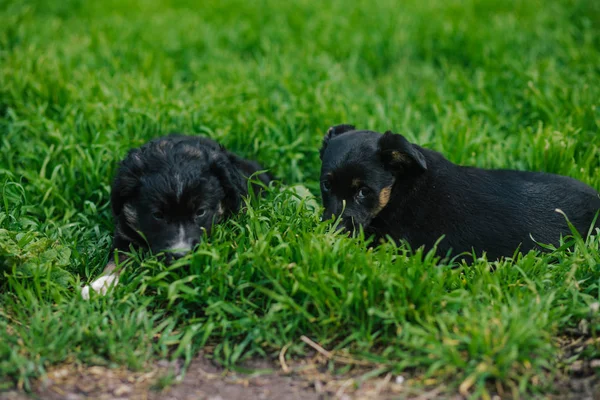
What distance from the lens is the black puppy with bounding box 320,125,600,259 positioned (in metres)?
4.37

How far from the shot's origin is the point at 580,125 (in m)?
6.03

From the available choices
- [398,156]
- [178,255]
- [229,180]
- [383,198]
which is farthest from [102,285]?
[398,156]

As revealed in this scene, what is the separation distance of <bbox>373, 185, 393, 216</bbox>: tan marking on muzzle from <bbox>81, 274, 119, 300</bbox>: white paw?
1.74 metres

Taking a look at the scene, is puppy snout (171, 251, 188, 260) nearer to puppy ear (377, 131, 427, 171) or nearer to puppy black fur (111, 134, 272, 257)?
puppy black fur (111, 134, 272, 257)

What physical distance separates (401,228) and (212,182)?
1.29m

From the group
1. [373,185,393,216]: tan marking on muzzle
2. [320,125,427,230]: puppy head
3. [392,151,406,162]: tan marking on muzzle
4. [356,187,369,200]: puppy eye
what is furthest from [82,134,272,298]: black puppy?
[392,151,406,162]: tan marking on muzzle

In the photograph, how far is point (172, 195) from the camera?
4117 millimetres

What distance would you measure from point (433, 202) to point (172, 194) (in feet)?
5.61

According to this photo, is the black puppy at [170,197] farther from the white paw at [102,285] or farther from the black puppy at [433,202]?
the black puppy at [433,202]

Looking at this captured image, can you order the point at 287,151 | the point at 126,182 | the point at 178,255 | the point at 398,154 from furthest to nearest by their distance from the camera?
the point at 287,151, the point at 398,154, the point at 126,182, the point at 178,255

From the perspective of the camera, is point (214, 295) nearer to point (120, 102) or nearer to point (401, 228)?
point (401, 228)

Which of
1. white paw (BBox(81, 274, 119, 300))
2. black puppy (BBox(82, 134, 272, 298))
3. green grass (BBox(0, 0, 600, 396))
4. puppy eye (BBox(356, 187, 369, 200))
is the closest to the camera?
green grass (BBox(0, 0, 600, 396))

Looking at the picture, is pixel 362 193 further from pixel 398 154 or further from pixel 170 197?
pixel 170 197

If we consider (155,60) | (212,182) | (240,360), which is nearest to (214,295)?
(240,360)
